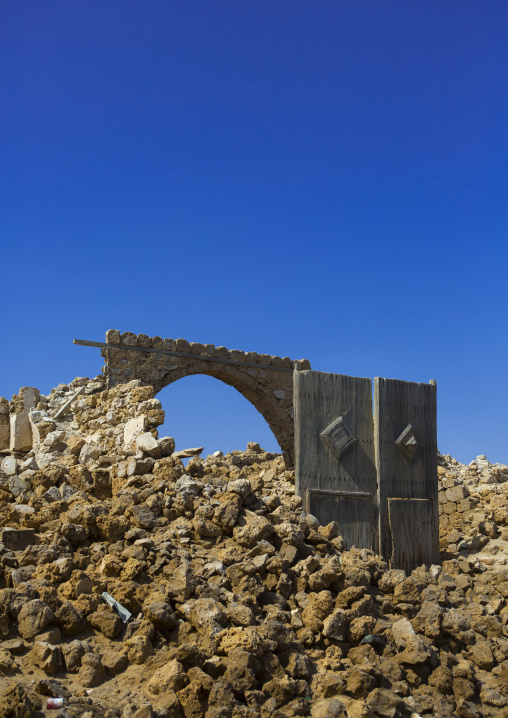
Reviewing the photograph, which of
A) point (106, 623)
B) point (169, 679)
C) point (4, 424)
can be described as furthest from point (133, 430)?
point (4, 424)

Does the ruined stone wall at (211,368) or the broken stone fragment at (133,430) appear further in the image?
the ruined stone wall at (211,368)

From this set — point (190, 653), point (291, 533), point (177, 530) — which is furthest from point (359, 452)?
point (190, 653)

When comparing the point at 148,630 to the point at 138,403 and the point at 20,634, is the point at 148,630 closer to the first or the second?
the point at 20,634

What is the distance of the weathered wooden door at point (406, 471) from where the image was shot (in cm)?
752

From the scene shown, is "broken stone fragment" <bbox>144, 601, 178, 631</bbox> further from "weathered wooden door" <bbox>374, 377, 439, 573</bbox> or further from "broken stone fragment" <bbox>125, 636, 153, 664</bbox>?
"weathered wooden door" <bbox>374, 377, 439, 573</bbox>

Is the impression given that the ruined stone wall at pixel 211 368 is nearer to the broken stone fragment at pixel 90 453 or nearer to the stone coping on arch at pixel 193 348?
the stone coping on arch at pixel 193 348

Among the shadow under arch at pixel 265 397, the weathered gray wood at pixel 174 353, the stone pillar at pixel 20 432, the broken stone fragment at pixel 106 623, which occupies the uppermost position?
the weathered gray wood at pixel 174 353

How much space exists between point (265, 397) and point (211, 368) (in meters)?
1.54

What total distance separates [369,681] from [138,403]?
14.4ft

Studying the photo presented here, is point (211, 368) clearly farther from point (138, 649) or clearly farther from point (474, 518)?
point (138, 649)

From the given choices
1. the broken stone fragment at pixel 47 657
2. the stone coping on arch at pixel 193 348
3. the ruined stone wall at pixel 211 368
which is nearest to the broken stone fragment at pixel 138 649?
the broken stone fragment at pixel 47 657

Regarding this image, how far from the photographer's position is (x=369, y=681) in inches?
164

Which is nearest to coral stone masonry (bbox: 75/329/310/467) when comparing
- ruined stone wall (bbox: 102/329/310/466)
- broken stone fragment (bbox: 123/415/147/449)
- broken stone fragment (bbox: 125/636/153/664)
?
ruined stone wall (bbox: 102/329/310/466)

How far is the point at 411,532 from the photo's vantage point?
304 inches
